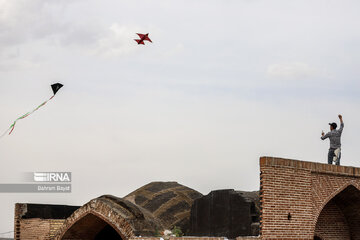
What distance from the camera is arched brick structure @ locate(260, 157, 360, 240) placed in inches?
535

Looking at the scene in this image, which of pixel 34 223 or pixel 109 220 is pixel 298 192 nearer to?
pixel 109 220

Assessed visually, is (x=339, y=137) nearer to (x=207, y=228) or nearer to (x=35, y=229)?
(x=207, y=228)

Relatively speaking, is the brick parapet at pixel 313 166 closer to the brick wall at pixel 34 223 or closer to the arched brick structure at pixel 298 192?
the arched brick structure at pixel 298 192

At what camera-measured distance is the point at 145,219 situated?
603 inches

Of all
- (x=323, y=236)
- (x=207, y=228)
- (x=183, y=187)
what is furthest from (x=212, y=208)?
(x=183, y=187)

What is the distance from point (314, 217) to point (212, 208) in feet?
9.40

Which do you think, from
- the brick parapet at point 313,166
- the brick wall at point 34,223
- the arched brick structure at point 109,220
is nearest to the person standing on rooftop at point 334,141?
the brick parapet at point 313,166

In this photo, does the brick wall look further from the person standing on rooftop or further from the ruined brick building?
the person standing on rooftop

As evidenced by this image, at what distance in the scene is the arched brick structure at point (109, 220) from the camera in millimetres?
14844

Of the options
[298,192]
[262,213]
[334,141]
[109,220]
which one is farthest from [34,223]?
[334,141]

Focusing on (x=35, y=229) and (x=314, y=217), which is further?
(x=35, y=229)

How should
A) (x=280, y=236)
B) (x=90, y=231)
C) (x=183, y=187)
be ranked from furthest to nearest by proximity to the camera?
(x=183, y=187) → (x=90, y=231) → (x=280, y=236)

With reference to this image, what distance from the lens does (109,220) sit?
595 inches

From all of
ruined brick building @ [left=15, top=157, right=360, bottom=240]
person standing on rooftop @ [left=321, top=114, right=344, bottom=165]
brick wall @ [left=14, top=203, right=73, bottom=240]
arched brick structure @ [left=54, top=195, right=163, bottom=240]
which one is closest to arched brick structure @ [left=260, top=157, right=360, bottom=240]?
ruined brick building @ [left=15, top=157, right=360, bottom=240]
